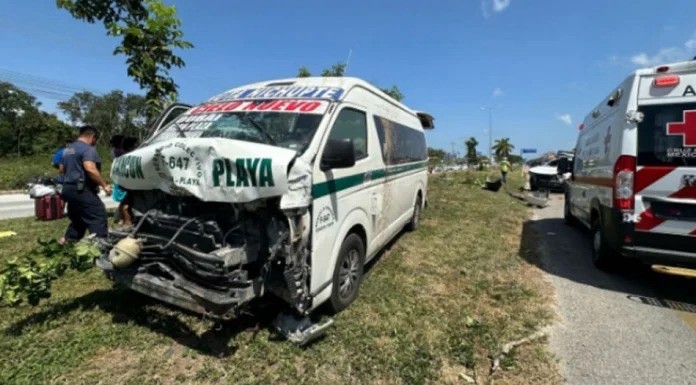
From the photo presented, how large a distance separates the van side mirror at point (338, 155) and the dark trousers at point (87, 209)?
3.43 meters

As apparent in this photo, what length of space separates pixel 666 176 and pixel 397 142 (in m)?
3.24

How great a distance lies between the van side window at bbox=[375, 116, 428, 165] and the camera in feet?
17.3

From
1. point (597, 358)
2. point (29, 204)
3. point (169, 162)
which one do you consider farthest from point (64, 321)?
point (29, 204)

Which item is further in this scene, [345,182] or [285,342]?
[345,182]

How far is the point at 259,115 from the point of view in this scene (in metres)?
3.99

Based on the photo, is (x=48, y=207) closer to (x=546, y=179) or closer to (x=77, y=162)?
(x=77, y=162)

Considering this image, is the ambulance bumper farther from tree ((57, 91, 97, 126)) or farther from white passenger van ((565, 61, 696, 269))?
tree ((57, 91, 97, 126))

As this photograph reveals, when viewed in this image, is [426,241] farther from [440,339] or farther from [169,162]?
[169,162]

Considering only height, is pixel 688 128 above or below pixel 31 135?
below

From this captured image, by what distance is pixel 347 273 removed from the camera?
4207 millimetres

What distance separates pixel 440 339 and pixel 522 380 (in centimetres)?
77

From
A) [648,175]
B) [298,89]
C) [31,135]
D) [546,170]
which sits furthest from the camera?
[31,135]

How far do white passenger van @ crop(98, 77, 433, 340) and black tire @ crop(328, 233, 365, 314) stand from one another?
0.01m

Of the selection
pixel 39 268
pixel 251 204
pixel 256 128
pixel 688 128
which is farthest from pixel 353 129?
pixel 688 128
